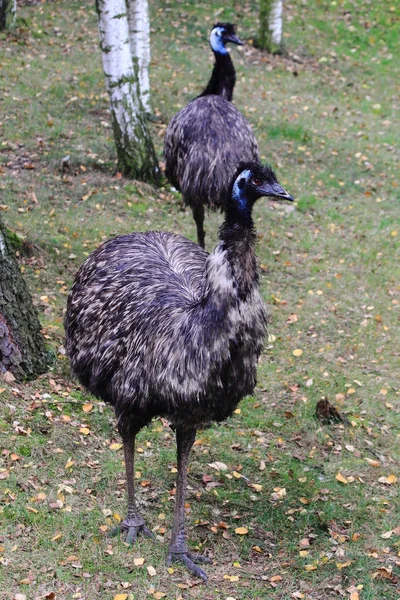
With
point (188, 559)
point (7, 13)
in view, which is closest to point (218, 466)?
point (188, 559)

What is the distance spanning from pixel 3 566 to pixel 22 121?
940 cm

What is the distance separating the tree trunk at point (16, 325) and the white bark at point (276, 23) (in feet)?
43.6

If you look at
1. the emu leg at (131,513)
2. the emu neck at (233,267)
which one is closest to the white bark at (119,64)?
the emu leg at (131,513)

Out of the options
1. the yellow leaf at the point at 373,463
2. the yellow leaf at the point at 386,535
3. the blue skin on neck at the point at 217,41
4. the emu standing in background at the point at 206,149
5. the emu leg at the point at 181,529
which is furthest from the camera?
the blue skin on neck at the point at 217,41

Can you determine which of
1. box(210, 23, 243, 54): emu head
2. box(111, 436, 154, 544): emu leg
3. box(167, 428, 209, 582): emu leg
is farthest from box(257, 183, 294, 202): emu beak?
box(210, 23, 243, 54): emu head

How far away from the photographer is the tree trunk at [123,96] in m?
11.3

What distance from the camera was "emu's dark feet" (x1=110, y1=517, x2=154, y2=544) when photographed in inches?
229

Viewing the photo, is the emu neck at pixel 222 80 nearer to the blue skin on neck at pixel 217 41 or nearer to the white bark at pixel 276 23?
the blue skin on neck at pixel 217 41

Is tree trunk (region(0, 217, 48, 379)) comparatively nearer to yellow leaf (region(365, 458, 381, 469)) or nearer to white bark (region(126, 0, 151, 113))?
yellow leaf (region(365, 458, 381, 469))

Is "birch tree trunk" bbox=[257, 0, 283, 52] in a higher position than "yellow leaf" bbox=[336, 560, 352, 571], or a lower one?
higher

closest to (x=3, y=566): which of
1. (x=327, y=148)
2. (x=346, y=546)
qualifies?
(x=346, y=546)

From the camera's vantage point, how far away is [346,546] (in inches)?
238

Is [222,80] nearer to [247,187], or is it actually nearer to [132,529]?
[247,187]

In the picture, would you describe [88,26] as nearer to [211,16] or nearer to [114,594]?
[211,16]
